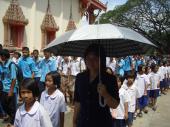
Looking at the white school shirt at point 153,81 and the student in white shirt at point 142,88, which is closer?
the student in white shirt at point 142,88

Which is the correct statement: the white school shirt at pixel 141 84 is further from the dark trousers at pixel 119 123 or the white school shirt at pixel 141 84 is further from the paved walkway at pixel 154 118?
the dark trousers at pixel 119 123

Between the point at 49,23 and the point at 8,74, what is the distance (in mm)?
7859

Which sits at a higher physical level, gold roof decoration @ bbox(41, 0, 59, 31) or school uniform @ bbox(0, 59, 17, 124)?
gold roof decoration @ bbox(41, 0, 59, 31)

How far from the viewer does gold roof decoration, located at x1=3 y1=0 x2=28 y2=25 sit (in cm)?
1339

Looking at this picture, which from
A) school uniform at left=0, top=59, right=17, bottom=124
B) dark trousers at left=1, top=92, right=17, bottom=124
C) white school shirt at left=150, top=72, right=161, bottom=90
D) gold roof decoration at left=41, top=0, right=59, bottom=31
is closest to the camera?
school uniform at left=0, top=59, right=17, bottom=124

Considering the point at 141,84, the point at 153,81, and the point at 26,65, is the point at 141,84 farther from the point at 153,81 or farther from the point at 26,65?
the point at 26,65

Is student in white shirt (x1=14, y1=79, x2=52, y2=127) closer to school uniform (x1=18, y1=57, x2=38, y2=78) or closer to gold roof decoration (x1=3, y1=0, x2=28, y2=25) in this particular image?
school uniform (x1=18, y1=57, x2=38, y2=78)

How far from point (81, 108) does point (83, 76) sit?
340 millimetres

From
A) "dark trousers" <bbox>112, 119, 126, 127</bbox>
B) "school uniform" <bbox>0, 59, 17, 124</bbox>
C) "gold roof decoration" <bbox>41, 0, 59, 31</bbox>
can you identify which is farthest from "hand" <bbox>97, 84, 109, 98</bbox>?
"gold roof decoration" <bbox>41, 0, 59, 31</bbox>

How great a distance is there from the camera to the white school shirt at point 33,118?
4.26 m

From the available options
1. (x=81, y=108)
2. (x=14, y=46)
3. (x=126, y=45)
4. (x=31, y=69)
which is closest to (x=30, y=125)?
(x=81, y=108)

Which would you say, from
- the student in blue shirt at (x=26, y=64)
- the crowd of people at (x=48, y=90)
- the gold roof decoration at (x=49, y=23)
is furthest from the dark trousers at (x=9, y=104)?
the gold roof decoration at (x=49, y=23)

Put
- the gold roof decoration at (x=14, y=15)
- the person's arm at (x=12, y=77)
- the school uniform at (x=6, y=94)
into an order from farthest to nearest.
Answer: the gold roof decoration at (x=14, y=15), the school uniform at (x=6, y=94), the person's arm at (x=12, y=77)

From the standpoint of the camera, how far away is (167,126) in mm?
10867
